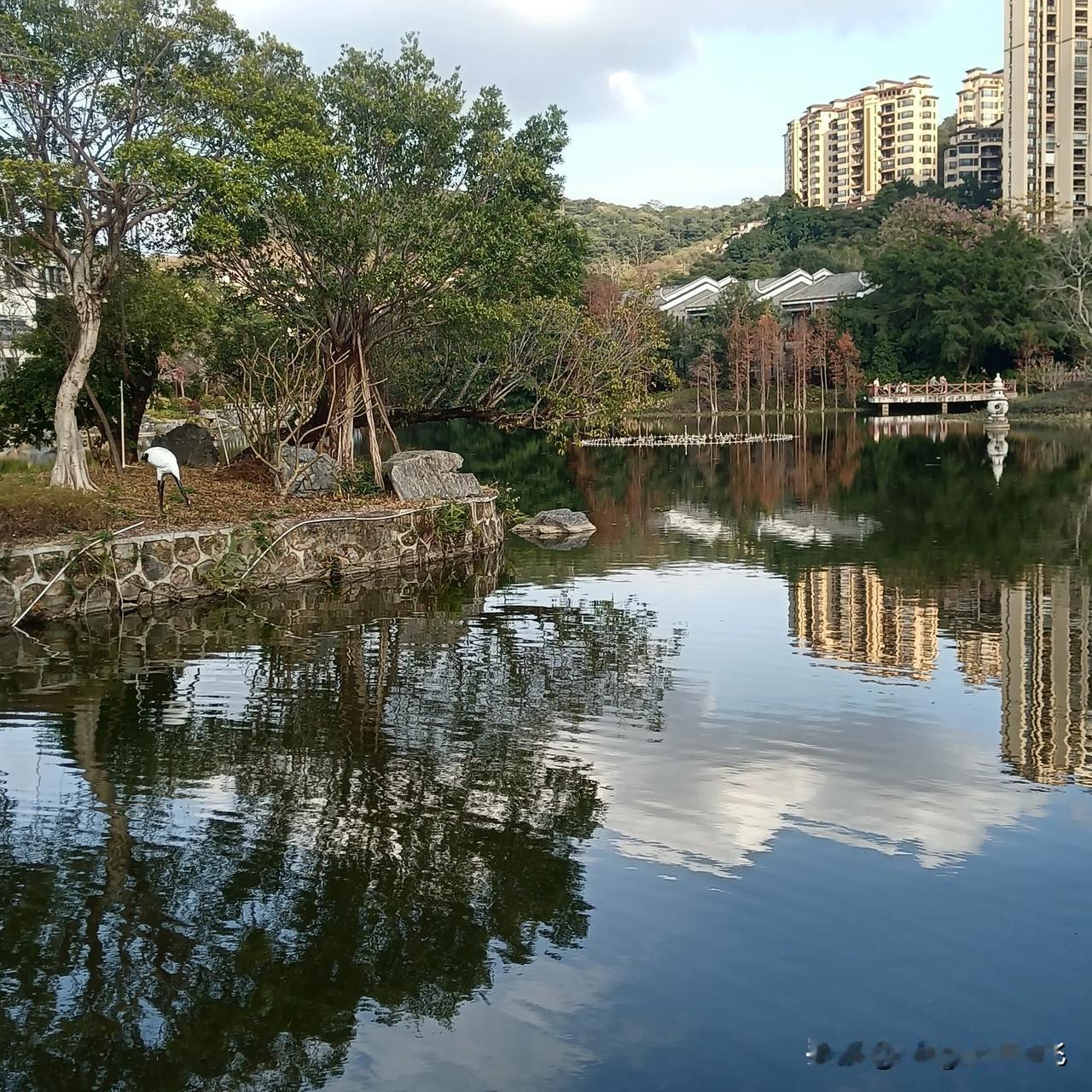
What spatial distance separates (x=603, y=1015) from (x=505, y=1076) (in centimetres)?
57

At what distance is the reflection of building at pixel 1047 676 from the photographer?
28.4 ft

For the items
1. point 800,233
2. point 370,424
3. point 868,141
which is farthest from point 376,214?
point 868,141

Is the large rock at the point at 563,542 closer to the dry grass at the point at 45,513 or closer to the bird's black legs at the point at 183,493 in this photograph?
the bird's black legs at the point at 183,493

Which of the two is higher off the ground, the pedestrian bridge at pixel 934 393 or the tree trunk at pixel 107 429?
the pedestrian bridge at pixel 934 393

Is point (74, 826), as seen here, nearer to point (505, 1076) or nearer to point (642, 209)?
point (505, 1076)

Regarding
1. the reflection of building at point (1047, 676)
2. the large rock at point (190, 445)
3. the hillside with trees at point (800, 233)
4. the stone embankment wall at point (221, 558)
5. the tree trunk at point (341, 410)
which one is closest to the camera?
the reflection of building at point (1047, 676)

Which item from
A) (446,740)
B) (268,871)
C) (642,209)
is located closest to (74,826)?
(268,871)

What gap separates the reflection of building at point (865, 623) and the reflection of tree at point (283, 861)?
6.95 ft

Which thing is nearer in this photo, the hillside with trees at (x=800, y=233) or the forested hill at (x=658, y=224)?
the hillside with trees at (x=800, y=233)

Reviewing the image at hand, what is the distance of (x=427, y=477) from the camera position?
740 inches

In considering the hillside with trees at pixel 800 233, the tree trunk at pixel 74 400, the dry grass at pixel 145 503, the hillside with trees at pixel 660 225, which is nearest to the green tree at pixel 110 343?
the dry grass at pixel 145 503

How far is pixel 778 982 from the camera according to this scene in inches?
215

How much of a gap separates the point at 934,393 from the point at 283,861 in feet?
184

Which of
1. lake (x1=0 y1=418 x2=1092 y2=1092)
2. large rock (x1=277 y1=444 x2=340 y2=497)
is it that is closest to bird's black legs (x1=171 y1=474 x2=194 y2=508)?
large rock (x1=277 y1=444 x2=340 y2=497)
